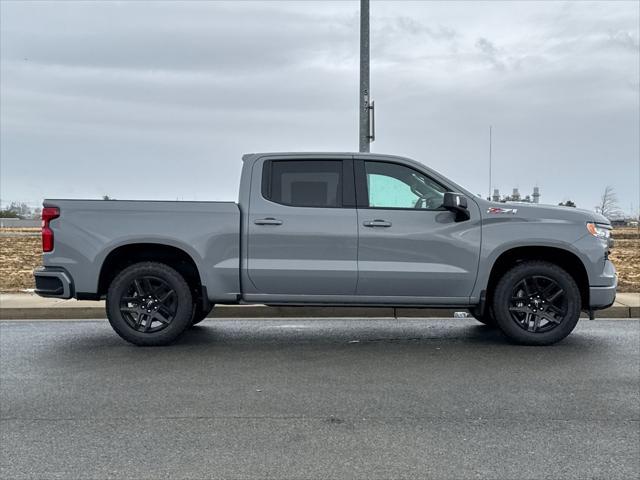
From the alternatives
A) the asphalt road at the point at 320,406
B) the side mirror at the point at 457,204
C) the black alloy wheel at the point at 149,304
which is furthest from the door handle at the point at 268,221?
the side mirror at the point at 457,204

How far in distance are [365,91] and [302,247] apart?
5.48 meters

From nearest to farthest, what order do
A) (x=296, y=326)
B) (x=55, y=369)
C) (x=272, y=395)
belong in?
(x=272, y=395)
(x=55, y=369)
(x=296, y=326)

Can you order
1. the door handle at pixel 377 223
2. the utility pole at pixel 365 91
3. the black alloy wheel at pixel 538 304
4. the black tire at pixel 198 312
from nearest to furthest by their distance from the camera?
the door handle at pixel 377 223, the black alloy wheel at pixel 538 304, the black tire at pixel 198 312, the utility pole at pixel 365 91

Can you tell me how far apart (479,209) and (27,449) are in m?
4.87

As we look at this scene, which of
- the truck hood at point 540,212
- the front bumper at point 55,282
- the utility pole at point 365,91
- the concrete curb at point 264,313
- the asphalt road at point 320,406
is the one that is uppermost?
the utility pole at point 365,91

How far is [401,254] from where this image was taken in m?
6.86

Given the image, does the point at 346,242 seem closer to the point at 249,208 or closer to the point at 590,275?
the point at 249,208

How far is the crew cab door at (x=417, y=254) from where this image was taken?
6.85 meters

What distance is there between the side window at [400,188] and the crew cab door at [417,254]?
118 mm

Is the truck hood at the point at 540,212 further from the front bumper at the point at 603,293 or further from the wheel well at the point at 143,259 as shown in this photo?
the wheel well at the point at 143,259

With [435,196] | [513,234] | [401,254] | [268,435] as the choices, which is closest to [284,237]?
[401,254]

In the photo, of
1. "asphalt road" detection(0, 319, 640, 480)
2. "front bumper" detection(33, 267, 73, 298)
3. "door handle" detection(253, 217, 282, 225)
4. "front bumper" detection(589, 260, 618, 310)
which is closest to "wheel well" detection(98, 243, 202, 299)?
"front bumper" detection(33, 267, 73, 298)

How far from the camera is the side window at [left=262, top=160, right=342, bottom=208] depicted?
7.04m

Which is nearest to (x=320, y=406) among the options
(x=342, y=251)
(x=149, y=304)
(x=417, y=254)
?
(x=342, y=251)
